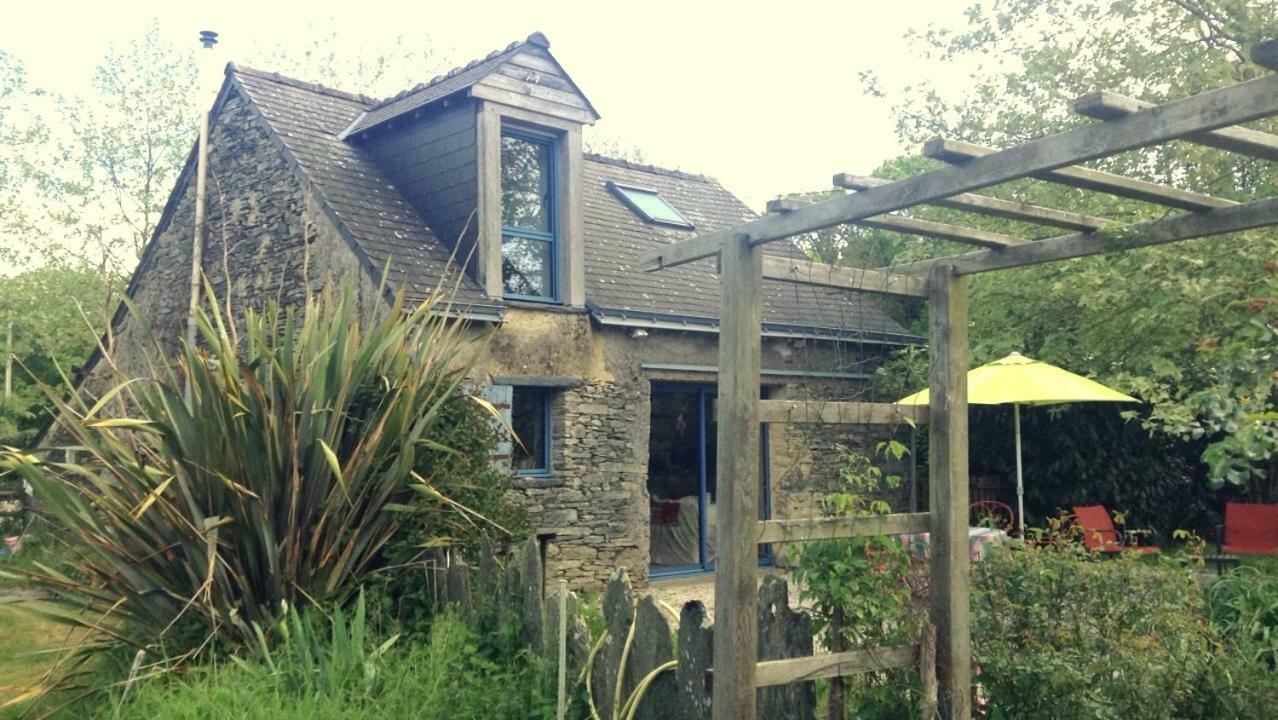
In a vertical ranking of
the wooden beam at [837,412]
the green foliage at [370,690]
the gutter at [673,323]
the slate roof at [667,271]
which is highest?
the slate roof at [667,271]

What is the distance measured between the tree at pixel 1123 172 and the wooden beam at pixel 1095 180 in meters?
4.76

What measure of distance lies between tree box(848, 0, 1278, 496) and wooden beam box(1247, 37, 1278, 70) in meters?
6.02

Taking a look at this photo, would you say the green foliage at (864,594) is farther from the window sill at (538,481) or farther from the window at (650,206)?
the window at (650,206)

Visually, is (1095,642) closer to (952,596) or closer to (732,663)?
(952,596)

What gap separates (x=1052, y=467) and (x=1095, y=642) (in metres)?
9.45

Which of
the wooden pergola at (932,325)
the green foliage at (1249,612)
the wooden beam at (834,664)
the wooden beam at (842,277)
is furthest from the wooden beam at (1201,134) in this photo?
the green foliage at (1249,612)

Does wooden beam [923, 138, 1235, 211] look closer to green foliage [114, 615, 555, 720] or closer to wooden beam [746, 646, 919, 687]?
wooden beam [746, 646, 919, 687]

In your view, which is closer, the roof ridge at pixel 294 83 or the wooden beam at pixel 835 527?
the wooden beam at pixel 835 527

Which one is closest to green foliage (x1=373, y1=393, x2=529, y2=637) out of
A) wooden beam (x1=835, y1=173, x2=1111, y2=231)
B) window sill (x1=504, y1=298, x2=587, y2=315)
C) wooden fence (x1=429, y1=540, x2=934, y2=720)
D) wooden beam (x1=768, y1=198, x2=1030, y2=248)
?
wooden fence (x1=429, y1=540, x2=934, y2=720)

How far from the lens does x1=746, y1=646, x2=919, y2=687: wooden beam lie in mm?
4242

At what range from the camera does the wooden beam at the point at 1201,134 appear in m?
3.27

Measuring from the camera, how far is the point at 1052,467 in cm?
1361

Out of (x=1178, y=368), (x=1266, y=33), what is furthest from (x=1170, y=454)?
(x=1266, y=33)

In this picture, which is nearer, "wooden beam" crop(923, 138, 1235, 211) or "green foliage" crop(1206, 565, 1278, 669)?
"wooden beam" crop(923, 138, 1235, 211)
